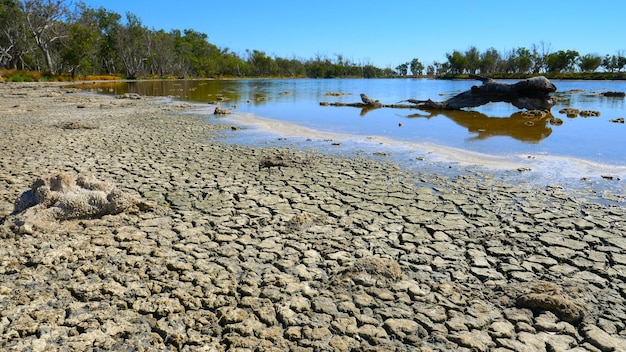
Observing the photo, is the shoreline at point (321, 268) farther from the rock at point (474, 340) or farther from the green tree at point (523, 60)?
the green tree at point (523, 60)

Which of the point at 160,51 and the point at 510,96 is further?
the point at 160,51

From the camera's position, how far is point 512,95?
2488 cm

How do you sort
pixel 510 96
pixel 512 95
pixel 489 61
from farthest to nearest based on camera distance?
pixel 489 61 < pixel 510 96 < pixel 512 95

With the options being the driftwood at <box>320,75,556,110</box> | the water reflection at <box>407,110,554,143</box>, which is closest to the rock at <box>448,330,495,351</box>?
the water reflection at <box>407,110,554,143</box>

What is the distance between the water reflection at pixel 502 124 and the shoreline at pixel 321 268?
8.24m

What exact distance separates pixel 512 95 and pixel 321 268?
23874 mm

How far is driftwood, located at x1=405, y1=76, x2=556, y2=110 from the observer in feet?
78.6

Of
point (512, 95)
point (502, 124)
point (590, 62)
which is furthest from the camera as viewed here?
point (590, 62)

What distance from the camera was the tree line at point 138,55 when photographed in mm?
59906

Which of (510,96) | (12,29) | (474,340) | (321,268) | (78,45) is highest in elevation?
(12,29)

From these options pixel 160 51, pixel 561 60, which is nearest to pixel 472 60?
pixel 561 60

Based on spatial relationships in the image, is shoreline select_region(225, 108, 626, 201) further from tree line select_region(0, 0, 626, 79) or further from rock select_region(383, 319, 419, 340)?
tree line select_region(0, 0, 626, 79)

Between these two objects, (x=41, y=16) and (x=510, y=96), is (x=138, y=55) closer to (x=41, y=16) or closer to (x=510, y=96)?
(x=41, y=16)

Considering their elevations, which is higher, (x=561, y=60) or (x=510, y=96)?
(x=561, y=60)
